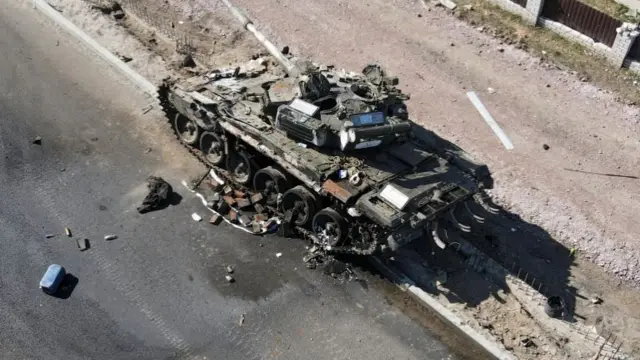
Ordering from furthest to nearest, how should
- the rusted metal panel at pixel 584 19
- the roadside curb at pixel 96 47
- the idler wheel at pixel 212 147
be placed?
Result: the rusted metal panel at pixel 584 19, the roadside curb at pixel 96 47, the idler wheel at pixel 212 147

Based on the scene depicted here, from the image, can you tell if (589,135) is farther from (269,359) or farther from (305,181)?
(269,359)

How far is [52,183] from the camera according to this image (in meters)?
15.6

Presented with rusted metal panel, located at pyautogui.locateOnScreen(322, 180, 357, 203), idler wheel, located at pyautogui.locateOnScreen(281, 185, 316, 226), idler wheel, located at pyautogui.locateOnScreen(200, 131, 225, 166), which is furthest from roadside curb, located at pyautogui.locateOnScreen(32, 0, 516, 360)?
idler wheel, located at pyautogui.locateOnScreen(200, 131, 225, 166)

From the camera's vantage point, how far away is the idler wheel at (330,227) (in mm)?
13703

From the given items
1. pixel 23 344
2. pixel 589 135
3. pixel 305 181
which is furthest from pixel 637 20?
pixel 23 344

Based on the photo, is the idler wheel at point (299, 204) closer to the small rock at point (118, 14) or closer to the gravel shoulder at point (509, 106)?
the gravel shoulder at point (509, 106)

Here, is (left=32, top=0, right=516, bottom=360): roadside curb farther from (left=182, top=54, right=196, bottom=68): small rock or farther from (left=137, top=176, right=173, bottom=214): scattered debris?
(left=137, top=176, right=173, bottom=214): scattered debris

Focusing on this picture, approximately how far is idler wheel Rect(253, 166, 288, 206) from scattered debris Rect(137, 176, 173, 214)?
1.92m

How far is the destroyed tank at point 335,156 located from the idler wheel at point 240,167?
26mm

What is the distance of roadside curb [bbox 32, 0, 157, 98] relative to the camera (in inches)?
723

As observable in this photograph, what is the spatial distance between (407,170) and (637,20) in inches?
468

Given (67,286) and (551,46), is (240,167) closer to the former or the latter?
(67,286)

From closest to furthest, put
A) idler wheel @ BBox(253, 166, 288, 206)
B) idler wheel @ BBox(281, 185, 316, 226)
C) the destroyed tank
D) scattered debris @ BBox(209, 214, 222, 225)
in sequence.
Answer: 1. the destroyed tank
2. idler wheel @ BBox(281, 185, 316, 226)
3. idler wheel @ BBox(253, 166, 288, 206)
4. scattered debris @ BBox(209, 214, 222, 225)

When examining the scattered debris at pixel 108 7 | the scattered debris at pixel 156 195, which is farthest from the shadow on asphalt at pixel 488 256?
the scattered debris at pixel 108 7
